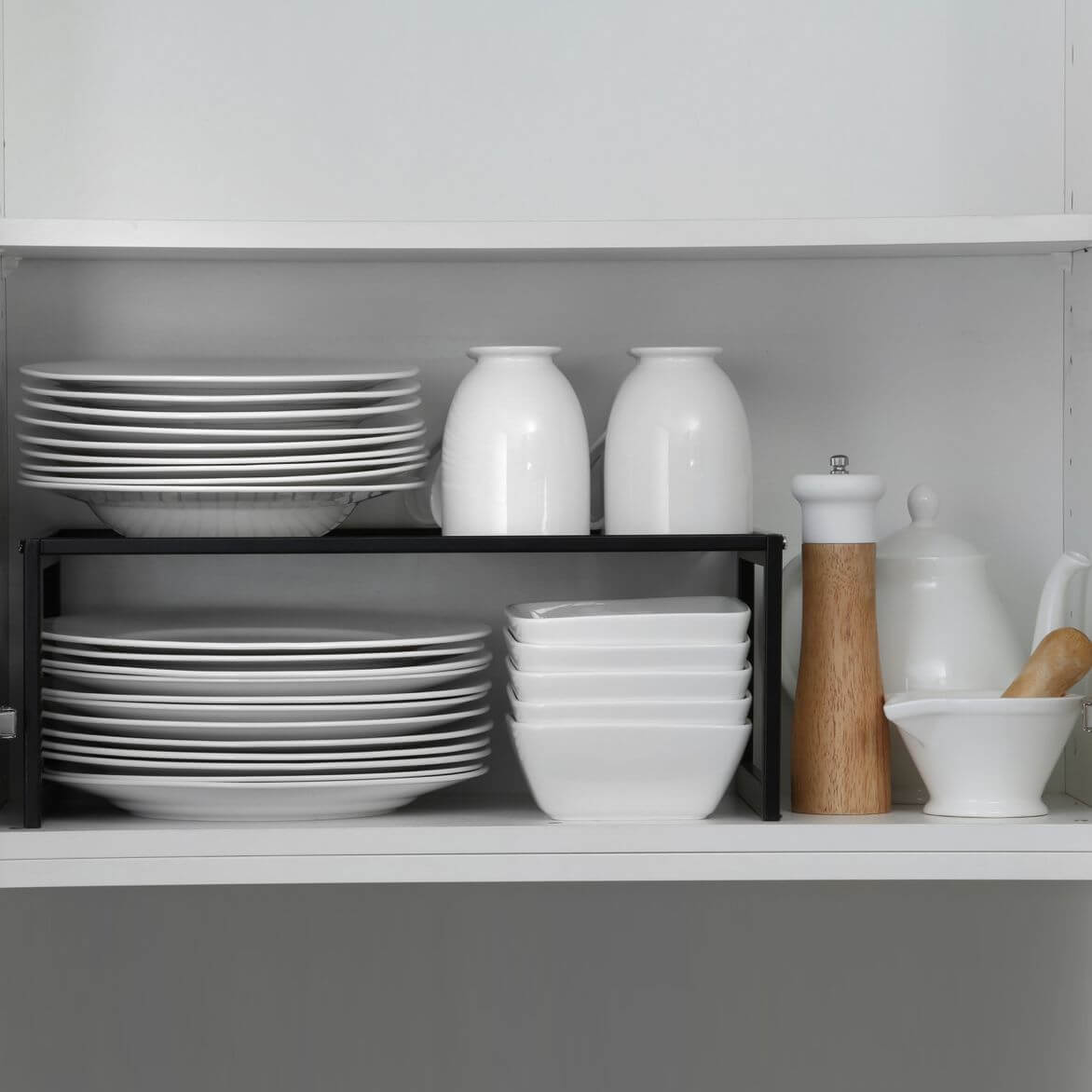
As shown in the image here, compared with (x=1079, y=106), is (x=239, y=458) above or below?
below

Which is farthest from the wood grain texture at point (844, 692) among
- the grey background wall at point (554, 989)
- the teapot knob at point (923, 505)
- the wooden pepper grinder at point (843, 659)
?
the grey background wall at point (554, 989)

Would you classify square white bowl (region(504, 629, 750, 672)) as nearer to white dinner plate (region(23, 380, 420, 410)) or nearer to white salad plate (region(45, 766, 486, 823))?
white salad plate (region(45, 766, 486, 823))

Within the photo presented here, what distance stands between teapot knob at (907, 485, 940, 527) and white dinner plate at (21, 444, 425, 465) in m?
0.40

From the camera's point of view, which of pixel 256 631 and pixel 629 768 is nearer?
pixel 629 768

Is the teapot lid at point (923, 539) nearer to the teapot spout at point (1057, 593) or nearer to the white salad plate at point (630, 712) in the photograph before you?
the teapot spout at point (1057, 593)

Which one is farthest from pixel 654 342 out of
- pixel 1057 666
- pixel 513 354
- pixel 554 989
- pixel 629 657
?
pixel 554 989

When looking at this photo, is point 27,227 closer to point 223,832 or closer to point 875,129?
point 223,832

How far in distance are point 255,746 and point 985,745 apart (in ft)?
1.74

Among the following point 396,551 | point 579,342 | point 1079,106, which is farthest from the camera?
point 579,342

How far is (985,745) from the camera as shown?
0.96 meters

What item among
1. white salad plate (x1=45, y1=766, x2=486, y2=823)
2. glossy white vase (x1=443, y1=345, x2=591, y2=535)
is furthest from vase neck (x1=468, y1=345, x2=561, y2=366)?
white salad plate (x1=45, y1=766, x2=486, y2=823)

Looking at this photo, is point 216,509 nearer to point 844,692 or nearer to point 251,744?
point 251,744

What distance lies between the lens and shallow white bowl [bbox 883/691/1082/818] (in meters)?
0.95

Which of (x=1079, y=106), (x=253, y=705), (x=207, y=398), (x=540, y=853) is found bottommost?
(x=540, y=853)
